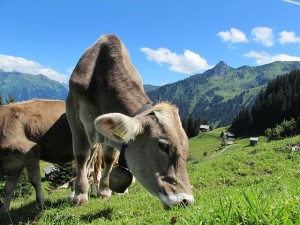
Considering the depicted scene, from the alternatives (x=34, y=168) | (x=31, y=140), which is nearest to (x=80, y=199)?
(x=34, y=168)

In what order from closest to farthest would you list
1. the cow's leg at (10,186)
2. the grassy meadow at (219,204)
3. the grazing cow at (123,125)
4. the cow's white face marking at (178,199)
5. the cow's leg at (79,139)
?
the grassy meadow at (219,204), the cow's white face marking at (178,199), the grazing cow at (123,125), the cow's leg at (79,139), the cow's leg at (10,186)

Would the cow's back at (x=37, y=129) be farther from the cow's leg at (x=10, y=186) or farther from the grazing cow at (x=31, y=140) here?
the cow's leg at (x=10, y=186)

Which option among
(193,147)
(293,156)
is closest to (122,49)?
(293,156)

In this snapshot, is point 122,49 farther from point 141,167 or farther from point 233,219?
point 233,219

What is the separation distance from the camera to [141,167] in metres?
6.12

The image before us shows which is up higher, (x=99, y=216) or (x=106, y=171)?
(x=106, y=171)

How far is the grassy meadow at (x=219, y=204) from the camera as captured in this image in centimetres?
296

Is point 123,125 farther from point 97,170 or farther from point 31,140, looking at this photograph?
point 97,170

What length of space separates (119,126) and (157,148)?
712 mm

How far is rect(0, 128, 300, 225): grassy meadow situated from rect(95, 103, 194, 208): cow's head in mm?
344

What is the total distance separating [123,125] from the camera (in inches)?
235

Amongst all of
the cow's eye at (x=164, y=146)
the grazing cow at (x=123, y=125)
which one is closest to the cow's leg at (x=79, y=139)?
the grazing cow at (x=123, y=125)

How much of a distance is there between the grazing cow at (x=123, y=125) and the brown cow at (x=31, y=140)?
5.55ft

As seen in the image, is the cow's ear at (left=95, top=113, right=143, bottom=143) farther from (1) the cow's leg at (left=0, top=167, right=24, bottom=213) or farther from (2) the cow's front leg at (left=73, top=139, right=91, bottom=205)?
(1) the cow's leg at (left=0, top=167, right=24, bottom=213)
